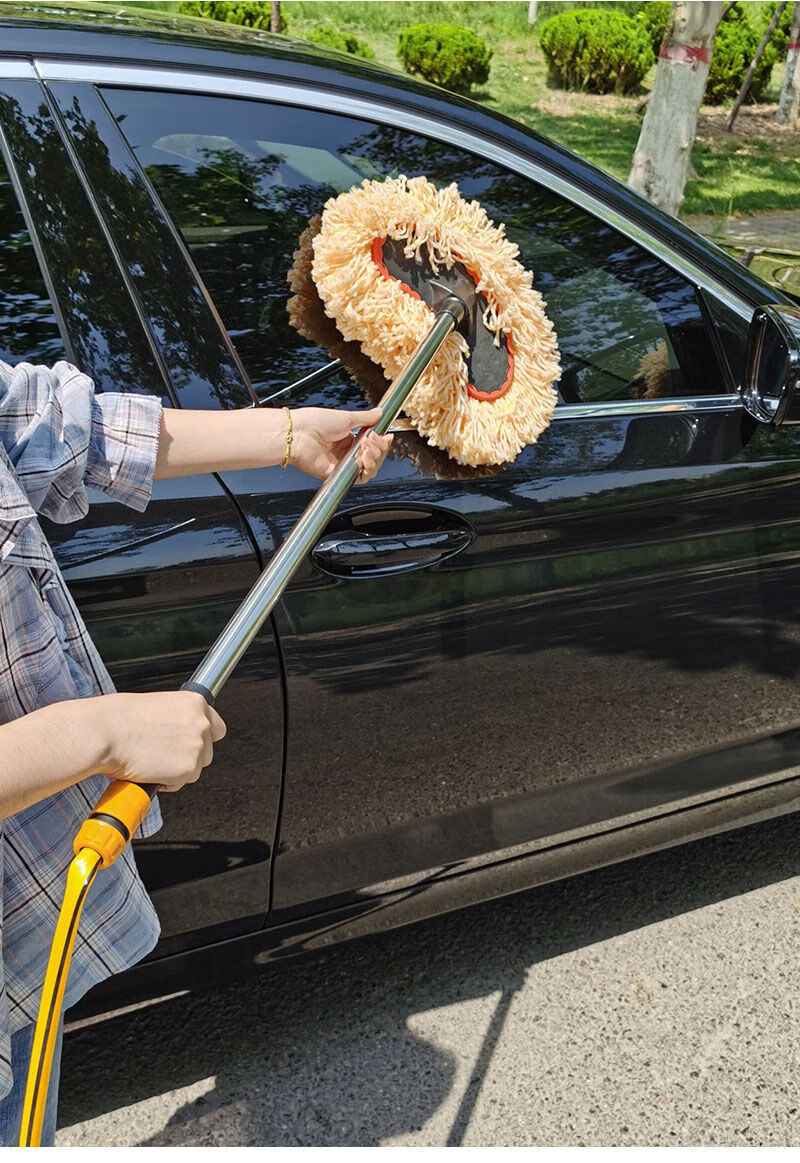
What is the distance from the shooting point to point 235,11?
39.5 feet

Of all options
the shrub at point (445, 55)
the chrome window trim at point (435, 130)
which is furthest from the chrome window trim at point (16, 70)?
the shrub at point (445, 55)

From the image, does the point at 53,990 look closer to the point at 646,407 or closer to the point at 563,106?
the point at 646,407

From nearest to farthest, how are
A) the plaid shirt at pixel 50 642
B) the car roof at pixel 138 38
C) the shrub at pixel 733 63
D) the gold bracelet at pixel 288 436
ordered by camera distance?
the plaid shirt at pixel 50 642 < the gold bracelet at pixel 288 436 < the car roof at pixel 138 38 < the shrub at pixel 733 63

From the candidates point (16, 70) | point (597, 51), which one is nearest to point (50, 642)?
point (16, 70)

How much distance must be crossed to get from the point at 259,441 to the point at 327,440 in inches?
5.1

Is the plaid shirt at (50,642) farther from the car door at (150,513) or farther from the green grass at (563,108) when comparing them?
the green grass at (563,108)

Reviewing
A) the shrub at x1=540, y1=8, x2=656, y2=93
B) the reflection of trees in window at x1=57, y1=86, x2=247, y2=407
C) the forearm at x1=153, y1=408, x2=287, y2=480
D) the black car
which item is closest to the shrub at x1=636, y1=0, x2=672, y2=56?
the shrub at x1=540, y1=8, x2=656, y2=93

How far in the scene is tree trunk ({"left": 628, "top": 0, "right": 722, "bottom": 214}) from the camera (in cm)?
630

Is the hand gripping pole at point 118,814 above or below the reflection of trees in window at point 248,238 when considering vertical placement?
below

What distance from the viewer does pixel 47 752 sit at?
3.60ft

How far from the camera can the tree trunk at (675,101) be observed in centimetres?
630

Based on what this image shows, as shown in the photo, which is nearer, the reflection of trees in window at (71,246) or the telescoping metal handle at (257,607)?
the telescoping metal handle at (257,607)

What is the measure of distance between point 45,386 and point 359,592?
630 millimetres

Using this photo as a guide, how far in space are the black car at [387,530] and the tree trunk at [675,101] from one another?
455 cm
